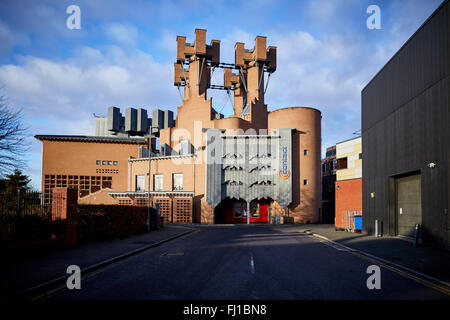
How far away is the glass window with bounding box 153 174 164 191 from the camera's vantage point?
1837 inches

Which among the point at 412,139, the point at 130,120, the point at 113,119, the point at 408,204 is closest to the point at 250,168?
the point at 408,204

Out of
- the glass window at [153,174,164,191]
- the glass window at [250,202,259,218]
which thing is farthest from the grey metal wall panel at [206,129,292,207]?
the glass window at [153,174,164,191]

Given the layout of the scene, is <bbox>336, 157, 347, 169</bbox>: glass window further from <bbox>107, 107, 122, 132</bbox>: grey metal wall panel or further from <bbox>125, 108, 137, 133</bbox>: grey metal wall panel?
<bbox>107, 107, 122, 132</bbox>: grey metal wall panel

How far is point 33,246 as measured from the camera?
42.5ft

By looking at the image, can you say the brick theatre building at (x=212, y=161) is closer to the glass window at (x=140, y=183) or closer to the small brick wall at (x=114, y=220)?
the glass window at (x=140, y=183)

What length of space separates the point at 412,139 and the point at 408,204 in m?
3.95

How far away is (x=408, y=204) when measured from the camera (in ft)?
64.1

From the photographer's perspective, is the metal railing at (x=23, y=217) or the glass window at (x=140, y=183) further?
the glass window at (x=140, y=183)

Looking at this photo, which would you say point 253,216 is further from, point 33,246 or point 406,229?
point 33,246

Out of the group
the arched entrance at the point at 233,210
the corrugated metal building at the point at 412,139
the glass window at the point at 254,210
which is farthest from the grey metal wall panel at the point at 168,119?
the corrugated metal building at the point at 412,139

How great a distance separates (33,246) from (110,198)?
36.6 m

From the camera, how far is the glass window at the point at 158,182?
153ft

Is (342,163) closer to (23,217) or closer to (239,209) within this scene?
(239,209)

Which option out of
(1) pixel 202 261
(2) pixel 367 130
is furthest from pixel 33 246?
(2) pixel 367 130
